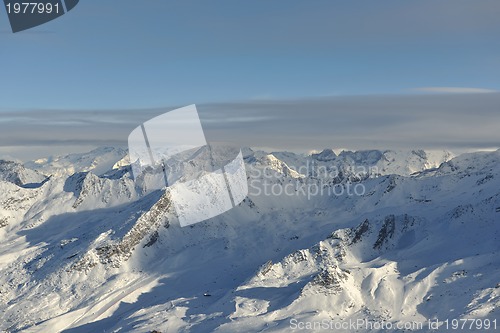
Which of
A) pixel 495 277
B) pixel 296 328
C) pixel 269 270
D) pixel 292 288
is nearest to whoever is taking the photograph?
pixel 296 328

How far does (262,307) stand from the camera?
148 m

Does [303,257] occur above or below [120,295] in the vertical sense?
above

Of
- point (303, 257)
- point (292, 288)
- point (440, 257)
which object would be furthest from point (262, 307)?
point (440, 257)

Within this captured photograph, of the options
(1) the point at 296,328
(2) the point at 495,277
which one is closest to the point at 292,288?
(1) the point at 296,328

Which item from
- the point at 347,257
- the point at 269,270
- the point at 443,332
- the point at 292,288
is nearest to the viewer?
the point at 443,332

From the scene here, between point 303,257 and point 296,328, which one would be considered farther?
point 303,257

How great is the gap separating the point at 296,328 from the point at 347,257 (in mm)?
57334

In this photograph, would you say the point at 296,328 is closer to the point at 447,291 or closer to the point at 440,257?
the point at 447,291

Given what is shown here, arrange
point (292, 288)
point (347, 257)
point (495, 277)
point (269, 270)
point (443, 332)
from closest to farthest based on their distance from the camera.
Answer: point (443, 332) → point (495, 277) → point (292, 288) → point (269, 270) → point (347, 257)

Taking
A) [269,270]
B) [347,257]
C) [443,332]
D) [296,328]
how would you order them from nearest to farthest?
[443,332], [296,328], [269,270], [347,257]

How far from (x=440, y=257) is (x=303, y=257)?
46230mm

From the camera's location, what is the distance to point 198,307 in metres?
160

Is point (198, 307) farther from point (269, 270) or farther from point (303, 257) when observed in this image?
point (303, 257)

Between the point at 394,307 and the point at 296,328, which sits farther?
the point at 394,307
